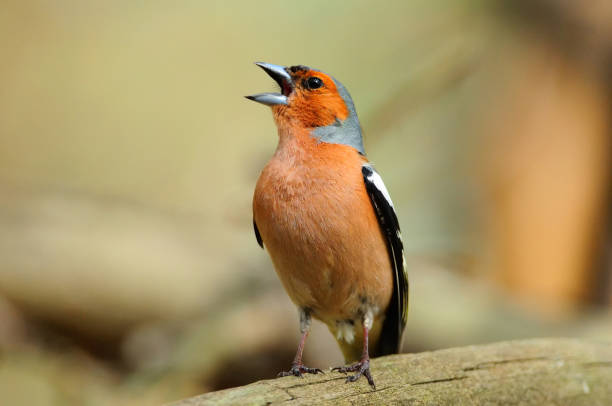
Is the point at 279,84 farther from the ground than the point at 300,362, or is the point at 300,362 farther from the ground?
the point at 279,84

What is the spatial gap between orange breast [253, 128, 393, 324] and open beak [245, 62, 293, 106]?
20 centimetres

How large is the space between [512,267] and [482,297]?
1619 mm

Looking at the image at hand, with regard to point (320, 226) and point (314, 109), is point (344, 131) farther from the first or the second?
point (320, 226)

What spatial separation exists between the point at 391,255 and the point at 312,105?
2.89 feet

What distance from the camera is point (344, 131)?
3420 mm

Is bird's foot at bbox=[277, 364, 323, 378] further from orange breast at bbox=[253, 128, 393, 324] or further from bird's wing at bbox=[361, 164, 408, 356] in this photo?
bird's wing at bbox=[361, 164, 408, 356]

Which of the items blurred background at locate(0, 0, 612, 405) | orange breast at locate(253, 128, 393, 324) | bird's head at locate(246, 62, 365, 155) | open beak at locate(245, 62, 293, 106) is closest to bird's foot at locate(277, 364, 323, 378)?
orange breast at locate(253, 128, 393, 324)

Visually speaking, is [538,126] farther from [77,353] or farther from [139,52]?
Answer: [77,353]

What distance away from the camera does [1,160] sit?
25.9 ft

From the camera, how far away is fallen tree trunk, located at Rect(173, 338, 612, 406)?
2.59 meters

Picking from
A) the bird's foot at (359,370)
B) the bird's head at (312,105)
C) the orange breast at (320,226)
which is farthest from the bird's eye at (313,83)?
the bird's foot at (359,370)

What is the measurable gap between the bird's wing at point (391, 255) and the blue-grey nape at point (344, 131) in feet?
0.65

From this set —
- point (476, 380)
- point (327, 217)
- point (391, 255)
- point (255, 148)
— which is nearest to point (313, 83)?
point (327, 217)

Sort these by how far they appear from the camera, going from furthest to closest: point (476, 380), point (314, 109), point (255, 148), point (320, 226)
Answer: point (255, 148)
point (314, 109)
point (320, 226)
point (476, 380)
